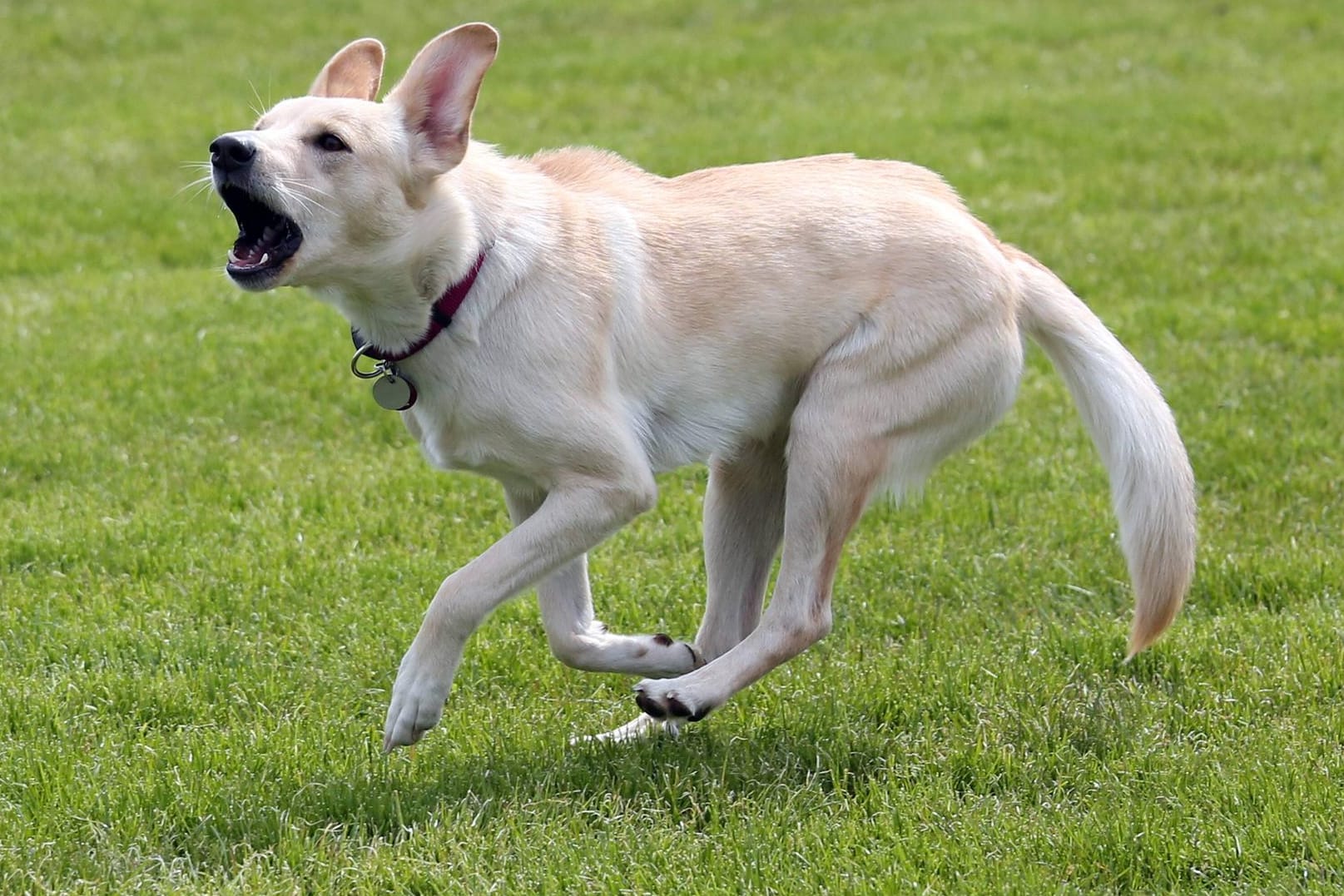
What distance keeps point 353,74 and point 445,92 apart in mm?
527

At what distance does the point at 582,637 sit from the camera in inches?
183

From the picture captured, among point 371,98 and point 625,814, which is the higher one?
point 371,98

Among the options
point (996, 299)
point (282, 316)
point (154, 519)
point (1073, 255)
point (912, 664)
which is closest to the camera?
point (996, 299)

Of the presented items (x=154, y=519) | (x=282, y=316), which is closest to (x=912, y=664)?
(x=154, y=519)

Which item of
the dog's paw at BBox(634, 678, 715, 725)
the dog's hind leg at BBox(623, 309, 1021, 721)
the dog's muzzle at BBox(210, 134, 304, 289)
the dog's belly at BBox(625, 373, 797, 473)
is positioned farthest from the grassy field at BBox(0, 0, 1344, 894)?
the dog's muzzle at BBox(210, 134, 304, 289)

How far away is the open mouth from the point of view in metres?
4.06

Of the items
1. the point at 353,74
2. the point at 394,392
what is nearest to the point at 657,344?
the point at 394,392

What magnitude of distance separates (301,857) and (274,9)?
588 inches

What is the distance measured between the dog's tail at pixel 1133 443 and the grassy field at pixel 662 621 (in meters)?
0.38

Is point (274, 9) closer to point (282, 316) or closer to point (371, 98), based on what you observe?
point (282, 316)

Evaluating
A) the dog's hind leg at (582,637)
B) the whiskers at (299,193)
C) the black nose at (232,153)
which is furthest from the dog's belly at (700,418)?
the black nose at (232,153)

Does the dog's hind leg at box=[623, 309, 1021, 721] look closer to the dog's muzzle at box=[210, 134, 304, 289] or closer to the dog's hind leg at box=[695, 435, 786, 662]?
the dog's hind leg at box=[695, 435, 786, 662]

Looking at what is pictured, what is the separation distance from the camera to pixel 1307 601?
17.4ft

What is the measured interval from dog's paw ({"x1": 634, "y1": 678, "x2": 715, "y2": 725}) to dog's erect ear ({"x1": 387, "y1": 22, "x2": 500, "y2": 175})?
1459 millimetres
